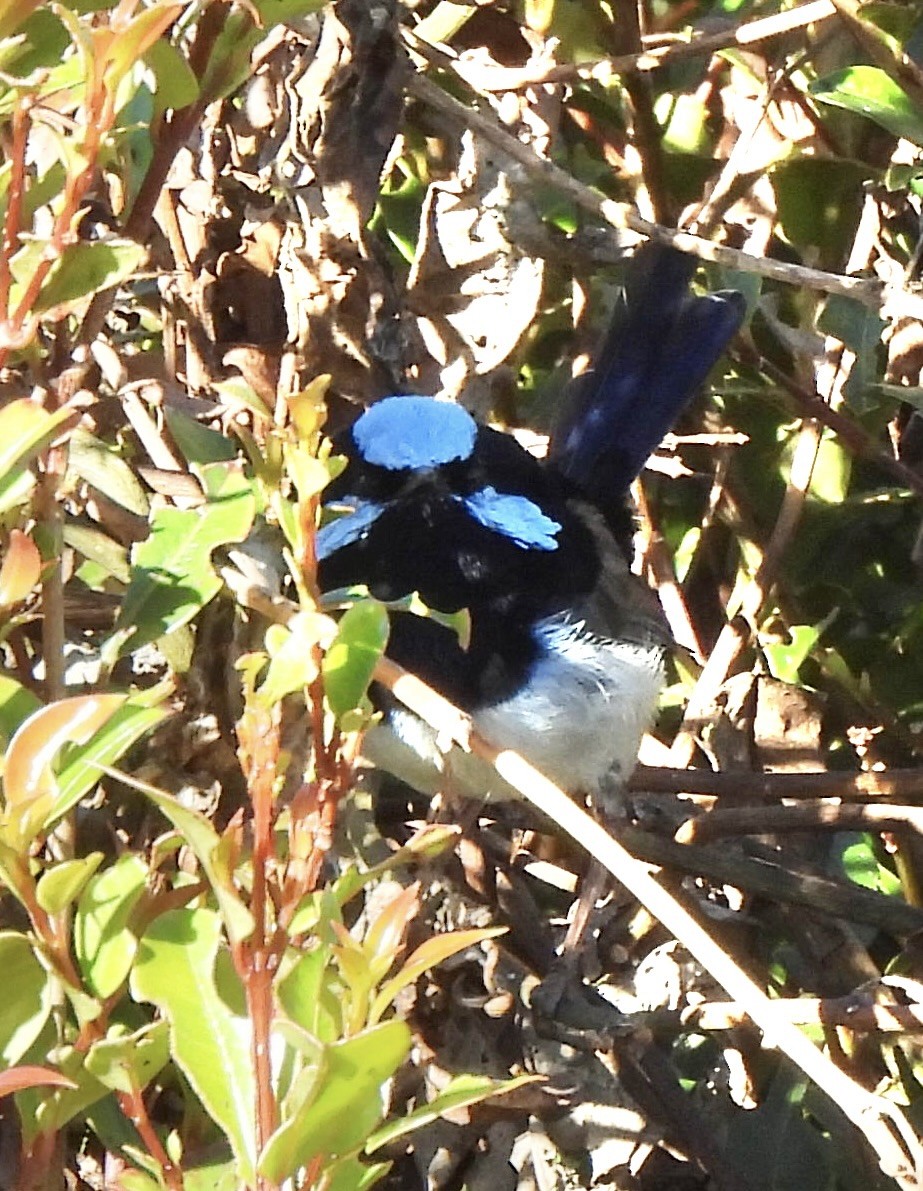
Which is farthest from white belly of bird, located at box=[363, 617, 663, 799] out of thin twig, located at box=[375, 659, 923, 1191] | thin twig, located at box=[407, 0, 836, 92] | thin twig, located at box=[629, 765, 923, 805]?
thin twig, located at box=[375, 659, 923, 1191]

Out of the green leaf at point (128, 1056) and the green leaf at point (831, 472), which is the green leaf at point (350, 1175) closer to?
the green leaf at point (128, 1056)

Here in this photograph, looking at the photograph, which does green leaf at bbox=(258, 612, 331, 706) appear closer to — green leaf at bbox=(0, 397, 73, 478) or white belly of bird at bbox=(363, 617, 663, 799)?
green leaf at bbox=(0, 397, 73, 478)

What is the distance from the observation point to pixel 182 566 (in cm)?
93

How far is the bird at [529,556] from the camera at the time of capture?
167 centimetres

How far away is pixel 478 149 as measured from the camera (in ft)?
5.52

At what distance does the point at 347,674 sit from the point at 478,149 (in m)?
1.00

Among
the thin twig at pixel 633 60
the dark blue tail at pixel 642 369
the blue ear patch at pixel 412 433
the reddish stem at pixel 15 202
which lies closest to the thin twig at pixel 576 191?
the thin twig at pixel 633 60

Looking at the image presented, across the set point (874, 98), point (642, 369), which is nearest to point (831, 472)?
point (642, 369)

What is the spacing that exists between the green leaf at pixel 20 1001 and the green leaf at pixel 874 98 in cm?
108

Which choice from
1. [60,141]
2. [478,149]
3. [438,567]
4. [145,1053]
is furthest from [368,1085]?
[478,149]

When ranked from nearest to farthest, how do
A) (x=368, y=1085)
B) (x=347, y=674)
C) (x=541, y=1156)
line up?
(x=368, y=1085), (x=347, y=674), (x=541, y=1156)

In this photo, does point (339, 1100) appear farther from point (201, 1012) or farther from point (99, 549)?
point (99, 549)

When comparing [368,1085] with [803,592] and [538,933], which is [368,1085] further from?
[803,592]

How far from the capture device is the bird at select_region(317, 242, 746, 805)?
167 centimetres
